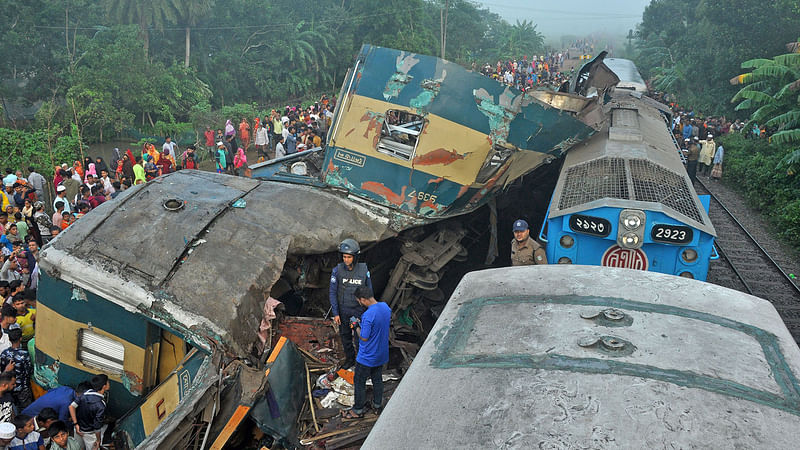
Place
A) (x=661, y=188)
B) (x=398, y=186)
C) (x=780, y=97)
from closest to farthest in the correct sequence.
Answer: (x=661, y=188)
(x=398, y=186)
(x=780, y=97)

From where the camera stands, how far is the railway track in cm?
1134

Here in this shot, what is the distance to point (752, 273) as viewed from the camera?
42.5 feet

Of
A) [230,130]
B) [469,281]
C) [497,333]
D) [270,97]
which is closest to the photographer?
[497,333]

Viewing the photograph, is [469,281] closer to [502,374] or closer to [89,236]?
[502,374]

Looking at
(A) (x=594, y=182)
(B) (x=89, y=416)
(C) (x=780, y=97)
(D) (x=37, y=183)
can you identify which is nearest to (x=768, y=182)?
(C) (x=780, y=97)

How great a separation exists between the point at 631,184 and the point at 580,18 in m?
157

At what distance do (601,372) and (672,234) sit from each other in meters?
4.91

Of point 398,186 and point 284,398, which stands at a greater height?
point 398,186

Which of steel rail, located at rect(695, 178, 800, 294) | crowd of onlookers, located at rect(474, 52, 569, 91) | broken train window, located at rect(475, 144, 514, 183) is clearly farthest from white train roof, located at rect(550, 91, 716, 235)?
crowd of onlookers, located at rect(474, 52, 569, 91)

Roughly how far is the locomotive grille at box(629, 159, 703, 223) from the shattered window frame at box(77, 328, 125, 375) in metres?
6.33

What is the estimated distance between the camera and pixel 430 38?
132ft

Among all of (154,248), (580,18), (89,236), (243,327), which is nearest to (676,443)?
(243,327)

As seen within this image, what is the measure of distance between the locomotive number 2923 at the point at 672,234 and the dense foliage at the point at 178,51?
707 inches

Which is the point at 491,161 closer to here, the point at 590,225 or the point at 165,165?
the point at 590,225
